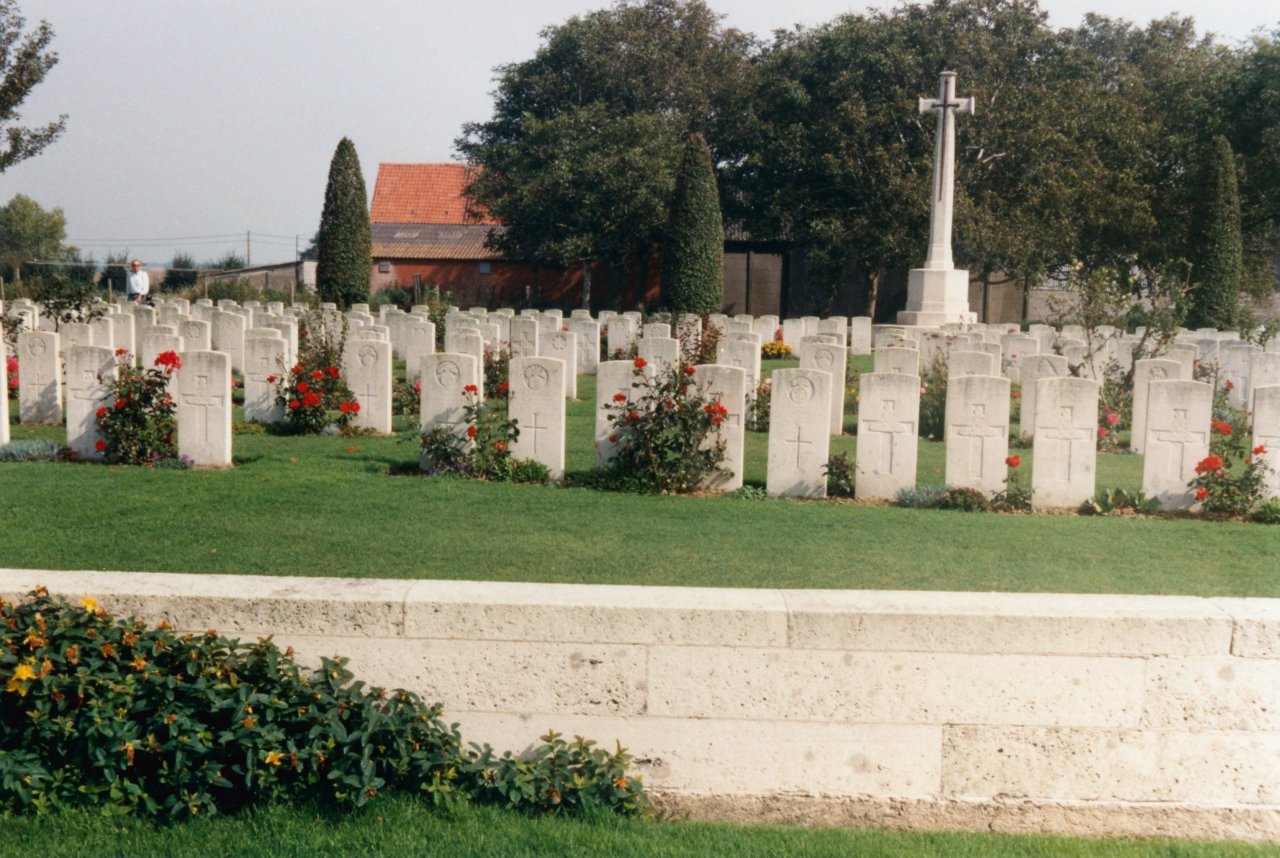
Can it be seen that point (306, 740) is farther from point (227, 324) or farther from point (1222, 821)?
point (227, 324)

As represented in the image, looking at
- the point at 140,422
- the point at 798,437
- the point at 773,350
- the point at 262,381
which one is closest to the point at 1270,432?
the point at 798,437

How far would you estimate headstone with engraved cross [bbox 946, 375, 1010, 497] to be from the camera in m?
9.19

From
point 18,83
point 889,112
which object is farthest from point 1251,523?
point 889,112

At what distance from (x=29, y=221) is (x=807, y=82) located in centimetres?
2863

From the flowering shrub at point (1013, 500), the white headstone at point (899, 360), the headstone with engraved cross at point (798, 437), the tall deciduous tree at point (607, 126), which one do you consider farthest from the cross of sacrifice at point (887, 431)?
the tall deciduous tree at point (607, 126)

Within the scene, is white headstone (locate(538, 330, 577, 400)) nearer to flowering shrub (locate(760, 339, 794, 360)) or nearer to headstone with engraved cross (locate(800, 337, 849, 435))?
headstone with engraved cross (locate(800, 337, 849, 435))

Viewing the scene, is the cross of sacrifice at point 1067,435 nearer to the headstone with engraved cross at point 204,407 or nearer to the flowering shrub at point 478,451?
the flowering shrub at point 478,451

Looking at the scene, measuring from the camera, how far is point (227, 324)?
16.3 metres

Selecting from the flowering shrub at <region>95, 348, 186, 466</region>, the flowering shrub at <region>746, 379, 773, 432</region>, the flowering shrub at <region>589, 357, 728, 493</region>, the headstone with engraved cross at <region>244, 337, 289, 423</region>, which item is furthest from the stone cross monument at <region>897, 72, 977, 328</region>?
the flowering shrub at <region>95, 348, 186, 466</region>

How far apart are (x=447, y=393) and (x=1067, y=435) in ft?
15.3

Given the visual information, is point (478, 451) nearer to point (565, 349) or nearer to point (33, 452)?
point (33, 452)

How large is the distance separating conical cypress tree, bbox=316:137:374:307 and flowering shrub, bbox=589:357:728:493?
775 inches

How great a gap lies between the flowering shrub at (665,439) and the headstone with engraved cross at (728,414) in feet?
0.19

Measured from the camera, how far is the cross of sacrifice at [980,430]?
9.20m
